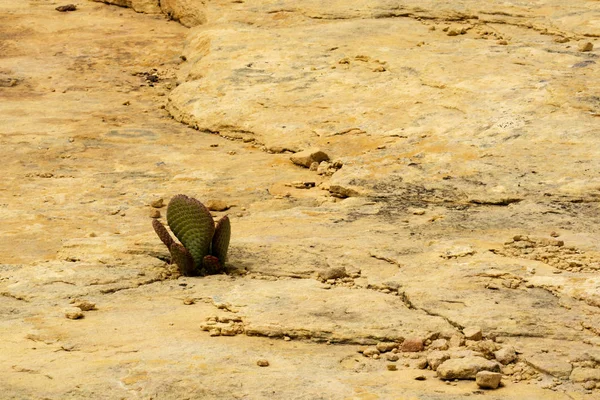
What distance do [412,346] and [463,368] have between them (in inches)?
13.0

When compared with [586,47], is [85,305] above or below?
below

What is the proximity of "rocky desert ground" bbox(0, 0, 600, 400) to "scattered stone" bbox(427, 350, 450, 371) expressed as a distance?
0.04ft

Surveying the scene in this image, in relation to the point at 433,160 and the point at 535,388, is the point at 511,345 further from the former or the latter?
the point at 433,160

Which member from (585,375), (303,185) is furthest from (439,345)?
(303,185)

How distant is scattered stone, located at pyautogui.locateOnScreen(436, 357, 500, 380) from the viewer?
10.7 feet

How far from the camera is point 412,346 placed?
3.56 meters

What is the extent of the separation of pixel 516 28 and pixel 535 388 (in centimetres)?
534

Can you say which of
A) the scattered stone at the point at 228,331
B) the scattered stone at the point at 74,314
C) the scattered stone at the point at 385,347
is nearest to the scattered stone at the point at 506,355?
the scattered stone at the point at 385,347

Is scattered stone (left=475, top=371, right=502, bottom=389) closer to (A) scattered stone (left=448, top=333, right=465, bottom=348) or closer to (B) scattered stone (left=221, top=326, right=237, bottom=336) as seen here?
(A) scattered stone (left=448, top=333, right=465, bottom=348)

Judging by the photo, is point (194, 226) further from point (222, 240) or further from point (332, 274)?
point (332, 274)

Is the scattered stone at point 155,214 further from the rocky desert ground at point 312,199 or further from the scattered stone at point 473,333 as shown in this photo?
the scattered stone at point 473,333

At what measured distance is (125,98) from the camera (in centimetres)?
843

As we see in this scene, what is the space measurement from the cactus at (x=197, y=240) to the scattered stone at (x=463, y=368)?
157 cm

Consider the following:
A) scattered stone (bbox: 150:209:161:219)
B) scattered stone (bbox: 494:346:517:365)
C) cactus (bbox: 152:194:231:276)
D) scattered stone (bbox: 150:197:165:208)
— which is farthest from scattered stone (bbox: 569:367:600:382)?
scattered stone (bbox: 150:197:165:208)
